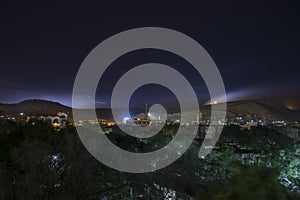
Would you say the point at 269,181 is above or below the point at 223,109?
below

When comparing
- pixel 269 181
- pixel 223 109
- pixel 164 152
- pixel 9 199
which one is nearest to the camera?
pixel 269 181

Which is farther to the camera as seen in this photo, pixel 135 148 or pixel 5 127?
pixel 5 127

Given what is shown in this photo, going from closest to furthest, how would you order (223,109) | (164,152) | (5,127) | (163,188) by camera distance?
(163,188) < (164,152) < (5,127) < (223,109)

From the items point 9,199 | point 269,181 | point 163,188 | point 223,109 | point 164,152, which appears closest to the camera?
point 269,181

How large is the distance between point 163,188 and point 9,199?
3.88m

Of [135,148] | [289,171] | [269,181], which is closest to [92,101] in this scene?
[135,148]

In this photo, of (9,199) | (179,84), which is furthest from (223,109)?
(9,199)

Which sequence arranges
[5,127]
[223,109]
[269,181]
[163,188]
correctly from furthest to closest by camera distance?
[223,109], [5,127], [163,188], [269,181]

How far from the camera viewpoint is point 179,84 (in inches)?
378

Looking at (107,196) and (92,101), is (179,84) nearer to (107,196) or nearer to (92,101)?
(107,196)

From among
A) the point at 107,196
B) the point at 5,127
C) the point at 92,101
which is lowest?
the point at 107,196

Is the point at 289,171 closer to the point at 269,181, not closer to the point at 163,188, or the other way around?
the point at 163,188

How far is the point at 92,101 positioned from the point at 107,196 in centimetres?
485

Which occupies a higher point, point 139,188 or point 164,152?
point 164,152
